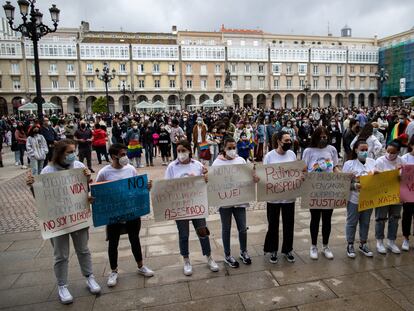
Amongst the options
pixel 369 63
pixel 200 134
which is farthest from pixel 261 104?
pixel 200 134

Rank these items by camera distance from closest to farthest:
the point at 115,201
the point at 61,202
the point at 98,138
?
the point at 61,202, the point at 115,201, the point at 98,138

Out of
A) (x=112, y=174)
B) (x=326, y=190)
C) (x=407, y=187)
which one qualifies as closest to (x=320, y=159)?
(x=326, y=190)

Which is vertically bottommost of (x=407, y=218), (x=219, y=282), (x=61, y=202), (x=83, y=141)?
(x=219, y=282)

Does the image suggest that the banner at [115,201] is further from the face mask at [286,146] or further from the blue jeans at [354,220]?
the blue jeans at [354,220]

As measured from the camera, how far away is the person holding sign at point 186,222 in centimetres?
414

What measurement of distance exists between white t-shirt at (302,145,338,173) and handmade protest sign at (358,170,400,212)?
428 mm

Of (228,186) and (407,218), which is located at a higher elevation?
(228,186)

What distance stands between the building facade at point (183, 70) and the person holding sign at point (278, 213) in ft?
153

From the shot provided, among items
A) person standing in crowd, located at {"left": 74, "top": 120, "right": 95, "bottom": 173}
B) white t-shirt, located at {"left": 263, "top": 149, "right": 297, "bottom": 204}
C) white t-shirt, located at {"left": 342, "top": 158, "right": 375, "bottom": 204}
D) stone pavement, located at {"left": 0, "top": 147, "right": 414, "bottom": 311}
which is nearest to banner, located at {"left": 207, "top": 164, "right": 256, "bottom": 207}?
white t-shirt, located at {"left": 263, "top": 149, "right": 297, "bottom": 204}

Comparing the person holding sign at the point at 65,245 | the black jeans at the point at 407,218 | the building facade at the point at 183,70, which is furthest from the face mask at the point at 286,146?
the building facade at the point at 183,70

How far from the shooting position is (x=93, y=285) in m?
3.82

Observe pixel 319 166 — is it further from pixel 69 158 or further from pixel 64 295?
pixel 64 295

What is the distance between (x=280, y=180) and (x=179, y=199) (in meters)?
1.33

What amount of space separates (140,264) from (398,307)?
284 centimetres
